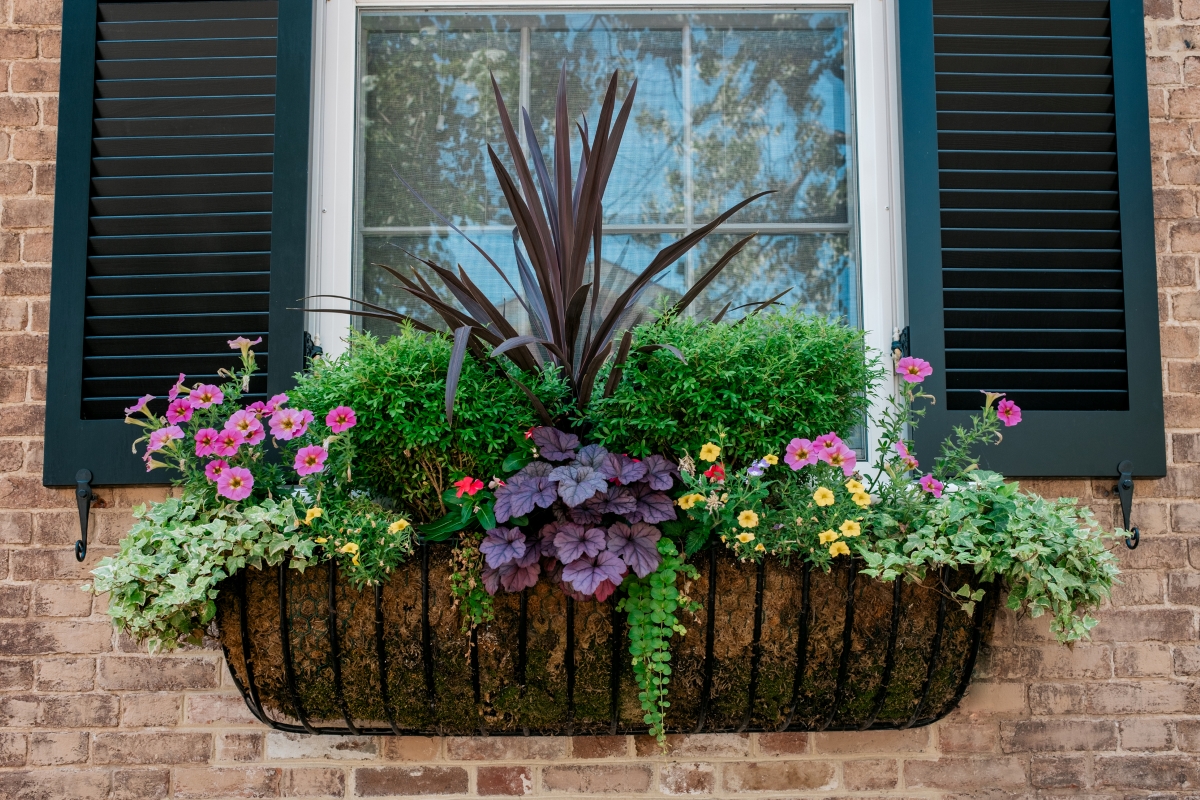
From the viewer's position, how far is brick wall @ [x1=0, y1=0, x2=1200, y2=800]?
1.94m

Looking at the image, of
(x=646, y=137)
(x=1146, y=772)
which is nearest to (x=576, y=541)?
(x=646, y=137)

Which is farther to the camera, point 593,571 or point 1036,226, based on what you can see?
point 1036,226

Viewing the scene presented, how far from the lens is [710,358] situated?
61.7 inches

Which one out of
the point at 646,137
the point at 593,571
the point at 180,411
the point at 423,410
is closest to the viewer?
the point at 593,571

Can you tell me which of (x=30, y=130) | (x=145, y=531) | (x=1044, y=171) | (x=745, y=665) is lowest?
(x=745, y=665)

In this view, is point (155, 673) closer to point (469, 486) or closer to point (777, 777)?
point (469, 486)

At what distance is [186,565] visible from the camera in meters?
1.56

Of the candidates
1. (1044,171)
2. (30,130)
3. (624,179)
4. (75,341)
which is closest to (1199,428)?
(1044,171)

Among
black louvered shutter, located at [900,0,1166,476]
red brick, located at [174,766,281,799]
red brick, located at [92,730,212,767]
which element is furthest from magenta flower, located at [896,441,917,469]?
red brick, located at [92,730,212,767]

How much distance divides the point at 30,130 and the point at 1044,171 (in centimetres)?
227

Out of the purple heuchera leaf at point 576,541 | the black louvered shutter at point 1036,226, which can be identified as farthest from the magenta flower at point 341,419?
the black louvered shutter at point 1036,226

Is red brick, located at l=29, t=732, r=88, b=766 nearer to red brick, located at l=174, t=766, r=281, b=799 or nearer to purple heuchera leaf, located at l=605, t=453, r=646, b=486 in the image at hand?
red brick, located at l=174, t=766, r=281, b=799

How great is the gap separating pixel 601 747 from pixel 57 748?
1135mm

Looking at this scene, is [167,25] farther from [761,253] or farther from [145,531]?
[761,253]
